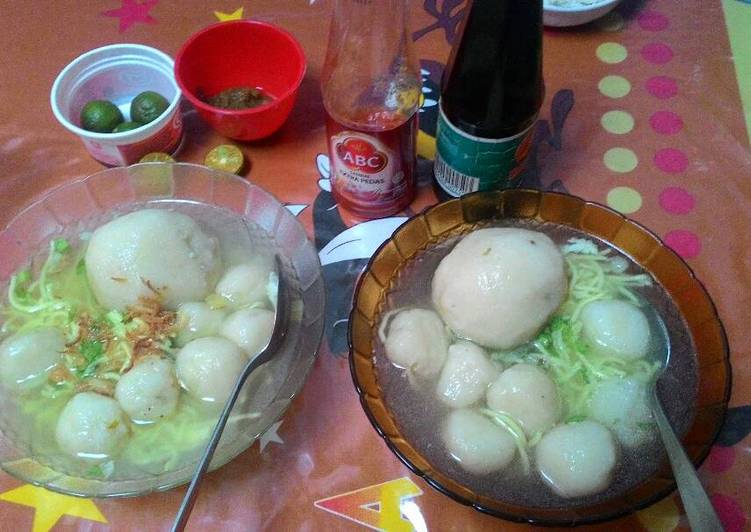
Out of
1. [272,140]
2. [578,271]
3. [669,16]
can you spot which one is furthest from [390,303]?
[669,16]

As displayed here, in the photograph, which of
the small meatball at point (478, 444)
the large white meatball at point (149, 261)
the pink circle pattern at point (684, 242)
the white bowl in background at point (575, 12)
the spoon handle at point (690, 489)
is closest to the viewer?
the spoon handle at point (690, 489)

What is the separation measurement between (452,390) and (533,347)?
115mm

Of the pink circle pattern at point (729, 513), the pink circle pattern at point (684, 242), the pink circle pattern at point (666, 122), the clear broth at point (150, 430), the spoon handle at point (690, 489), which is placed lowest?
the pink circle pattern at point (729, 513)

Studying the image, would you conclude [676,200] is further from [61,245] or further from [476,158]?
[61,245]

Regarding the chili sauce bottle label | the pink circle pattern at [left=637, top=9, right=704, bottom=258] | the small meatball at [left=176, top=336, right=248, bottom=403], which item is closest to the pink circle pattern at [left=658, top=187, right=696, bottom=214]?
the pink circle pattern at [left=637, top=9, right=704, bottom=258]

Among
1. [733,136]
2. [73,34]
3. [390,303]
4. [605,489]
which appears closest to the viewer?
[605,489]

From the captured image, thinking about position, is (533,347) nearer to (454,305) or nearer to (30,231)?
(454,305)

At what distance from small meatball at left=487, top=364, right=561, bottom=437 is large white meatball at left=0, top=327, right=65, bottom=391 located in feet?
1.64

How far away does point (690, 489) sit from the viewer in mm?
554

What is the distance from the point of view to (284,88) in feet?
3.19

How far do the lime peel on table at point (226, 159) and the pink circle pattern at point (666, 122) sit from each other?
0.61 m

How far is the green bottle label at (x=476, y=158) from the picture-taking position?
743mm

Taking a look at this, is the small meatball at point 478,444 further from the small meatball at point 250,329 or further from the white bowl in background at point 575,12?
the white bowl in background at point 575,12

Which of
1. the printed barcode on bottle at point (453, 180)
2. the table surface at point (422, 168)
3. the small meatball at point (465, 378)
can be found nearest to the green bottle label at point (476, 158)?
the printed barcode on bottle at point (453, 180)
